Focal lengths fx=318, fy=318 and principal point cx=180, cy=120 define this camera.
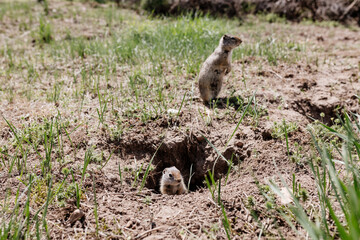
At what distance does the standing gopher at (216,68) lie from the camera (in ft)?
12.0

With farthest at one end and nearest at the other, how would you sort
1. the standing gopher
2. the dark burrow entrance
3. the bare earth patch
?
the standing gopher, the dark burrow entrance, the bare earth patch

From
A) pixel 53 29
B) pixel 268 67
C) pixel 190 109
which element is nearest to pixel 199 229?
pixel 190 109

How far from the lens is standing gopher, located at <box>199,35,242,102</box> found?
145 inches

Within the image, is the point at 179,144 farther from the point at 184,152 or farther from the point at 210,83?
the point at 210,83

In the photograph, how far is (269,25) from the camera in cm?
779

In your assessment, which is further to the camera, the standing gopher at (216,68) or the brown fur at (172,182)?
the standing gopher at (216,68)

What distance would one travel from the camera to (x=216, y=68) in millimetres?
3727

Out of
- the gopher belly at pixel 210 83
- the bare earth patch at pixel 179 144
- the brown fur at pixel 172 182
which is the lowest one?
the brown fur at pixel 172 182

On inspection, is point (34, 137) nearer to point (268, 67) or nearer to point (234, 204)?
point (234, 204)

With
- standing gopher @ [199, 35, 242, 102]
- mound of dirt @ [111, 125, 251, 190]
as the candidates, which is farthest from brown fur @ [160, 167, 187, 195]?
standing gopher @ [199, 35, 242, 102]

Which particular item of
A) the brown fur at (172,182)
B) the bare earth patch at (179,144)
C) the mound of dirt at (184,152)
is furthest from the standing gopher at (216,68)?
the brown fur at (172,182)

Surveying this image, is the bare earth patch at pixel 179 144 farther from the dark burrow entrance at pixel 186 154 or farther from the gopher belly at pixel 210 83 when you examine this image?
the gopher belly at pixel 210 83

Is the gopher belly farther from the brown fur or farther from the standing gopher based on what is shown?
the brown fur

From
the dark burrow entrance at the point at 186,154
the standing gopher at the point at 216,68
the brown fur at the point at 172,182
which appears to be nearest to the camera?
the brown fur at the point at 172,182
